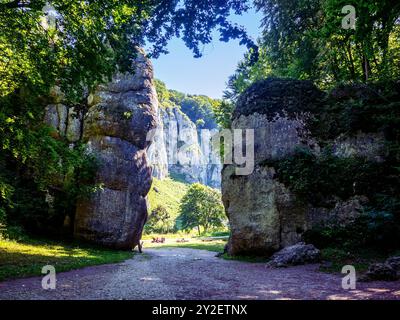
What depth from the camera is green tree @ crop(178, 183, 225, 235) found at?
200 ft

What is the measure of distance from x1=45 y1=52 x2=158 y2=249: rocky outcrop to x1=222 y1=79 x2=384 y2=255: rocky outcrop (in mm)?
9385

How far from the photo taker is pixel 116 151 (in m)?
22.4

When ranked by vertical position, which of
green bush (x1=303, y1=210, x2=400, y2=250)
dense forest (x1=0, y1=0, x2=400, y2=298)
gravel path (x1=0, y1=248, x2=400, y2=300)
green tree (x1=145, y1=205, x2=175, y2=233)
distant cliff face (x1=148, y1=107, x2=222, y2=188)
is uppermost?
distant cliff face (x1=148, y1=107, x2=222, y2=188)

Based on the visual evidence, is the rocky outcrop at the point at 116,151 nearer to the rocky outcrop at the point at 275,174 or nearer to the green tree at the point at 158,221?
the rocky outcrop at the point at 275,174

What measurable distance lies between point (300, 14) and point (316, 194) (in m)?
14.9

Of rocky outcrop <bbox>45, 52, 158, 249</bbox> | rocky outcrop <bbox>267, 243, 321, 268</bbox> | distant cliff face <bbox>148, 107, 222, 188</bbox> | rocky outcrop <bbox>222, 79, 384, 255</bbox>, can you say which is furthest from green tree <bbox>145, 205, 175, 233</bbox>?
distant cliff face <bbox>148, 107, 222, 188</bbox>

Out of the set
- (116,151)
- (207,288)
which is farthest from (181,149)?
(207,288)

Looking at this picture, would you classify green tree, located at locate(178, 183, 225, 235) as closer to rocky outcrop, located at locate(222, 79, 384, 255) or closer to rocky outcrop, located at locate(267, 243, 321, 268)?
rocky outcrop, located at locate(222, 79, 384, 255)

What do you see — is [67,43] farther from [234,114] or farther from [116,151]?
[116,151]

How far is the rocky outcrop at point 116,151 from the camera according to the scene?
20.6 metres

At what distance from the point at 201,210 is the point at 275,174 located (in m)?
48.9

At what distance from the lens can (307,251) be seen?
10.4 metres

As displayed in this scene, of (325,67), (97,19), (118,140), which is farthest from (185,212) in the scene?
(97,19)
